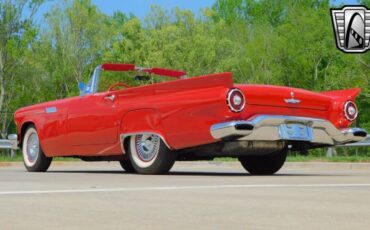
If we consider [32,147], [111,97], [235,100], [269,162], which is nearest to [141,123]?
[111,97]

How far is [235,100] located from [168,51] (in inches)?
1663

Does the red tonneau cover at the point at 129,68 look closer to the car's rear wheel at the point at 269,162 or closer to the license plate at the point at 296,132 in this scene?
the car's rear wheel at the point at 269,162

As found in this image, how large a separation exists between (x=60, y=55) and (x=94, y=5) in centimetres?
443

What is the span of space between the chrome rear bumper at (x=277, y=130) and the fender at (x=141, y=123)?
0.92m

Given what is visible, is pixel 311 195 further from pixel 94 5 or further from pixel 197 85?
pixel 94 5

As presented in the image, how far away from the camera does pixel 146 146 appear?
10781 millimetres

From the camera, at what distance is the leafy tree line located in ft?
168

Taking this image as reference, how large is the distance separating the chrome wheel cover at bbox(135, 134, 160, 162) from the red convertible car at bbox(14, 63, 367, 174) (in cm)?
1

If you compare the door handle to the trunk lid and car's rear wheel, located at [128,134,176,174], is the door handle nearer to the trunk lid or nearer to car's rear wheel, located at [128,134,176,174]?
car's rear wheel, located at [128,134,176,174]

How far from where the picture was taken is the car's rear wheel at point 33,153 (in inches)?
499

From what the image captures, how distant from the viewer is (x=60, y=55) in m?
56.3

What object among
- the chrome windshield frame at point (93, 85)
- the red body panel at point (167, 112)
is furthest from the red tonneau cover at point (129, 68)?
the red body panel at point (167, 112)

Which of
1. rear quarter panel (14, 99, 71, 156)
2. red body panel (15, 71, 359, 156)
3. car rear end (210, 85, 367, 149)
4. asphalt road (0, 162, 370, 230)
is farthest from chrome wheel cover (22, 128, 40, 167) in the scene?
asphalt road (0, 162, 370, 230)

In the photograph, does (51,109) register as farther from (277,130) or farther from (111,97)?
(277,130)
